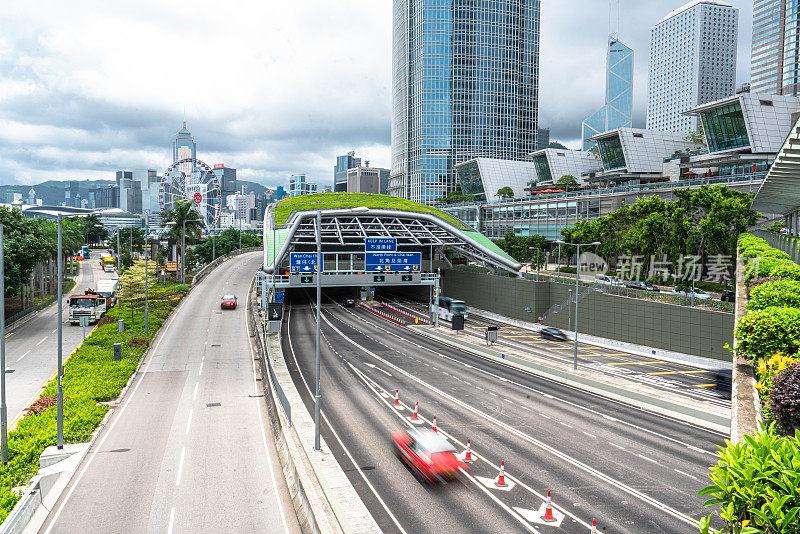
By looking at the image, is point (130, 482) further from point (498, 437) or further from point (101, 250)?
point (101, 250)

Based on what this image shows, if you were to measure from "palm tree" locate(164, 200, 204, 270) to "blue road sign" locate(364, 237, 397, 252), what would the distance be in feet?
164

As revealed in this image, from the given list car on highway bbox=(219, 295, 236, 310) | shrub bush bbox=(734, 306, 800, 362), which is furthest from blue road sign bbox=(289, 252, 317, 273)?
shrub bush bbox=(734, 306, 800, 362)

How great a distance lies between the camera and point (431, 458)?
794 inches

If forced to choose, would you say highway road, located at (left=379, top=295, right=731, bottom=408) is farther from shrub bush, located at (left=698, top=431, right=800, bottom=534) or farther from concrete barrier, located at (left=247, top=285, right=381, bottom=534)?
shrub bush, located at (left=698, top=431, right=800, bottom=534)

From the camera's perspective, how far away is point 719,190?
54.3 meters

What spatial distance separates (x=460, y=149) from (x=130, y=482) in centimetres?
17004

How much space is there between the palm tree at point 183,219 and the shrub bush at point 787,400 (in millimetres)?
93547

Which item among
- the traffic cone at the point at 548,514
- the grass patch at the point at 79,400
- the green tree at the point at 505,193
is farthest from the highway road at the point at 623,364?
the green tree at the point at 505,193

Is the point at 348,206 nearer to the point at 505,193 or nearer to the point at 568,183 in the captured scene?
the point at 568,183

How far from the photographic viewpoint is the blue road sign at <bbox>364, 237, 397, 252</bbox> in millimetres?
56469

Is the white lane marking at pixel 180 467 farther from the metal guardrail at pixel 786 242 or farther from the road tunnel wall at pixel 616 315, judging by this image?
the metal guardrail at pixel 786 242

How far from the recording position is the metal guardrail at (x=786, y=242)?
127 ft

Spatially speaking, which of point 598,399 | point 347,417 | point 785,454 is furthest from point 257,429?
point 785,454

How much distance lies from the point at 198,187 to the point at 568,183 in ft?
316
